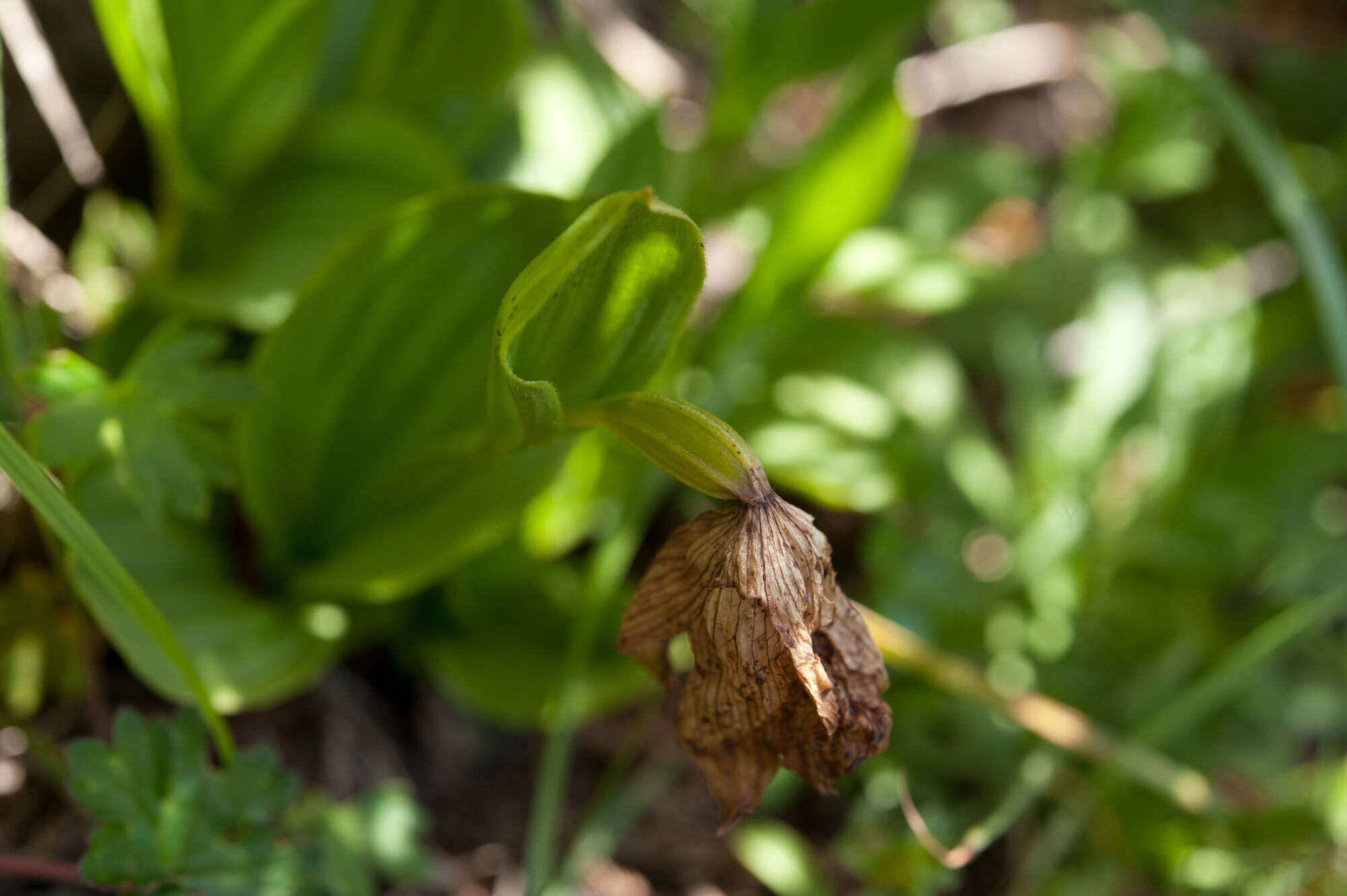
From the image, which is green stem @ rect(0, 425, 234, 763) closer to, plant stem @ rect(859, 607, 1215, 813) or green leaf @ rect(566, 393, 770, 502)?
green leaf @ rect(566, 393, 770, 502)

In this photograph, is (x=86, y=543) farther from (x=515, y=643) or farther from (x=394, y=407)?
(x=515, y=643)

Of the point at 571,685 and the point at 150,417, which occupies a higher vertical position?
the point at 150,417

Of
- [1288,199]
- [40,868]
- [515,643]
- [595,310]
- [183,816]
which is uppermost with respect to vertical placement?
[595,310]

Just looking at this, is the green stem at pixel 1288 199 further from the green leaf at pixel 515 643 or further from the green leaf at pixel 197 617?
the green leaf at pixel 197 617

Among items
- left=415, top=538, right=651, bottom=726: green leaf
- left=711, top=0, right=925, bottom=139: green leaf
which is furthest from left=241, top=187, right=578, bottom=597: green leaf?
left=711, top=0, right=925, bottom=139: green leaf

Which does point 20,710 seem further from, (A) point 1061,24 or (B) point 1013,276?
(A) point 1061,24

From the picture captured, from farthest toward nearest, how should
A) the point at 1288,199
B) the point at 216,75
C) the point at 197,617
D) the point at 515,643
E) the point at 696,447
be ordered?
the point at 1288,199
the point at 515,643
the point at 216,75
the point at 197,617
the point at 696,447

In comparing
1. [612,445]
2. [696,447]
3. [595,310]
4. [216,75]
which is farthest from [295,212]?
[696,447]

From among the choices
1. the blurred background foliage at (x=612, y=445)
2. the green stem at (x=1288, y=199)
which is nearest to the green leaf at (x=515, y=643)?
the blurred background foliage at (x=612, y=445)
